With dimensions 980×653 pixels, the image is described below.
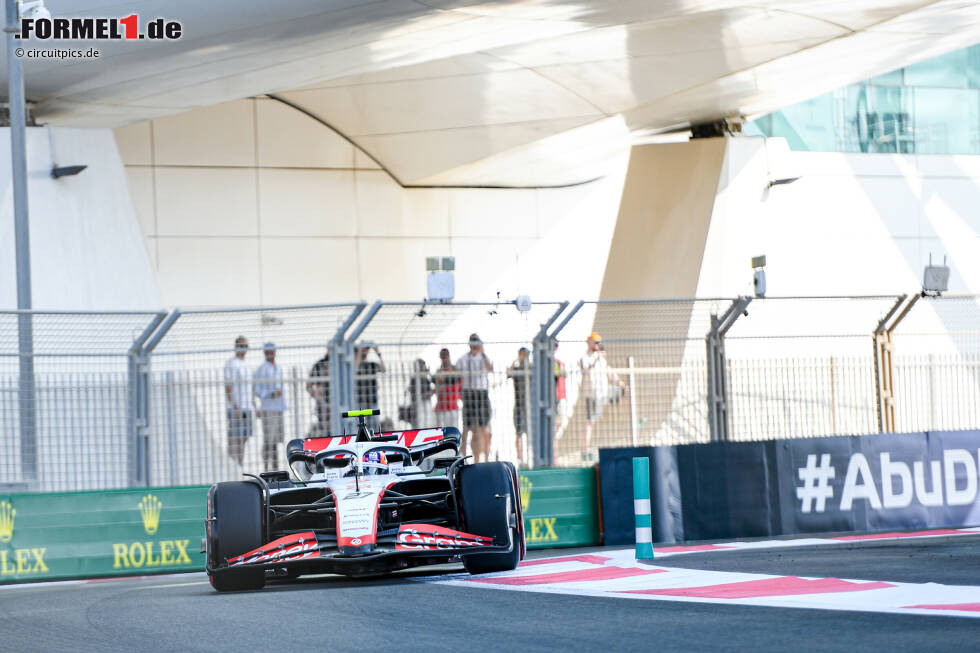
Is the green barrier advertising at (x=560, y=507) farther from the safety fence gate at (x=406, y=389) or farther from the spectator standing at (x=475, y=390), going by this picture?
the spectator standing at (x=475, y=390)

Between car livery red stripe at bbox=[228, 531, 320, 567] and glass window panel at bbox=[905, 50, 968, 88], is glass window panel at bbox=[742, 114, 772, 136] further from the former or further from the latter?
car livery red stripe at bbox=[228, 531, 320, 567]

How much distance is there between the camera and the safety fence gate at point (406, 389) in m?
12.2

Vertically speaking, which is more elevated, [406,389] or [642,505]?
[406,389]

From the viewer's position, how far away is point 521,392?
1277 cm

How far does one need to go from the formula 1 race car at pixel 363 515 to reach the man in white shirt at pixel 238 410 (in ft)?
5.99

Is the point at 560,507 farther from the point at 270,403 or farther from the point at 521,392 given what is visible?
the point at 270,403

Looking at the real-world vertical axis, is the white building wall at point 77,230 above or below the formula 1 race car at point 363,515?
above

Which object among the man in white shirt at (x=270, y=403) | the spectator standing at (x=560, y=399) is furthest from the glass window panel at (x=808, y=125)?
the man in white shirt at (x=270, y=403)

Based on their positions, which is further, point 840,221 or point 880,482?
point 840,221

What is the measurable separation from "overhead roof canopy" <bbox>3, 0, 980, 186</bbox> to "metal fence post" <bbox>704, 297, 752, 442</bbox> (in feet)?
15.8

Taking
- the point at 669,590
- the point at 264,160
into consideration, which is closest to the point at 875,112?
the point at 264,160

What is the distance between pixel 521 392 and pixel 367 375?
1.41m

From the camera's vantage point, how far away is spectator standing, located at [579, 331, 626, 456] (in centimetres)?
1285

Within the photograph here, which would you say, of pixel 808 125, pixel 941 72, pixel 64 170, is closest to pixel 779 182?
pixel 808 125
